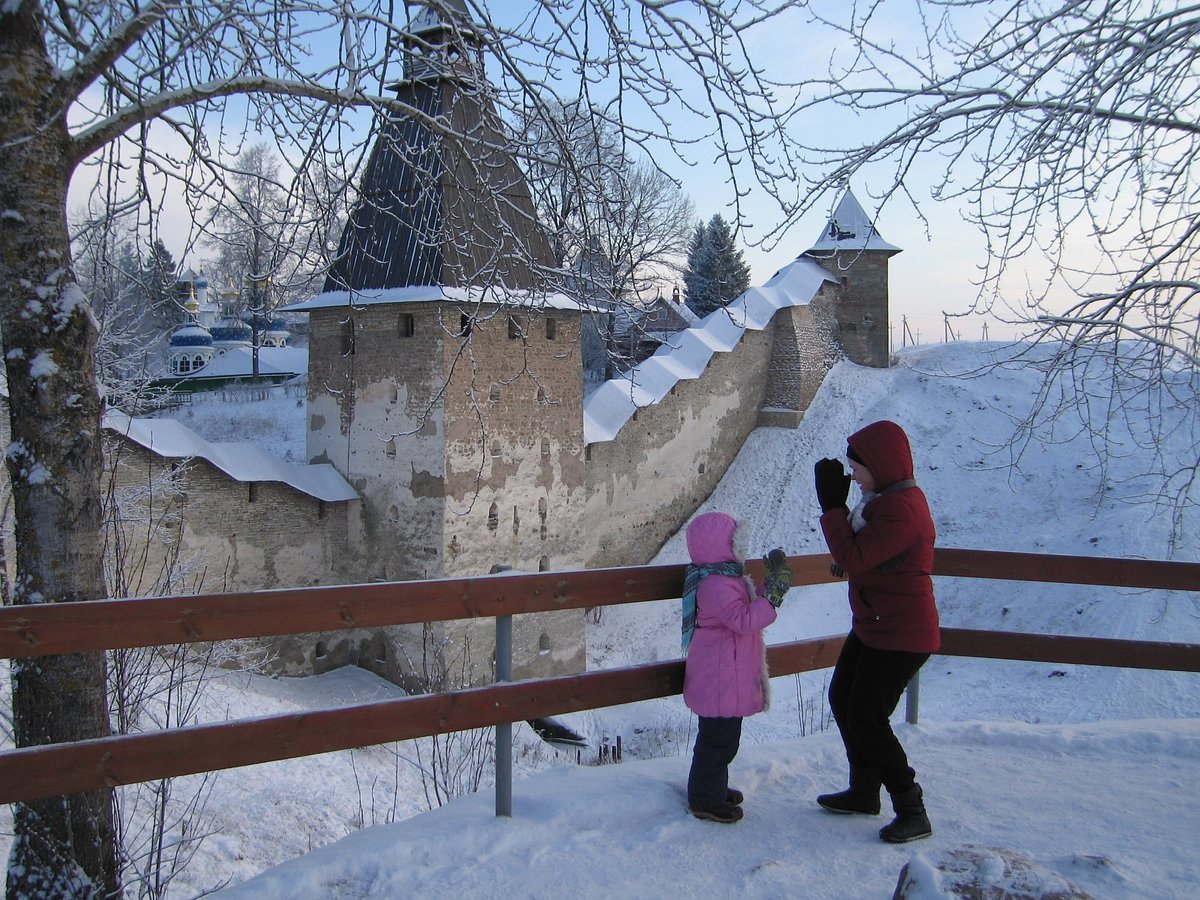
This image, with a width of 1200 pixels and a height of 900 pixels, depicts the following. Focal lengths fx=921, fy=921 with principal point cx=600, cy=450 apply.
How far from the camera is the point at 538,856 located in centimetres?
304

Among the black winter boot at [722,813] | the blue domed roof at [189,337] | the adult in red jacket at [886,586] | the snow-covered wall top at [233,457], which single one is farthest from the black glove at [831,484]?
the blue domed roof at [189,337]

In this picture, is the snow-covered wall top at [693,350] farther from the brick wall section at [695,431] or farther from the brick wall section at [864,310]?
the brick wall section at [864,310]

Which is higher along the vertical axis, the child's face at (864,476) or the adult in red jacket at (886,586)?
the child's face at (864,476)

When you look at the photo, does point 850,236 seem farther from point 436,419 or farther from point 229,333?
point 229,333

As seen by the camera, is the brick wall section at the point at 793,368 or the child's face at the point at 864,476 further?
the brick wall section at the point at 793,368

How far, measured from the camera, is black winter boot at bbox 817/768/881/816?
3.36 metres

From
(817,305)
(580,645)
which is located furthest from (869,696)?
(817,305)

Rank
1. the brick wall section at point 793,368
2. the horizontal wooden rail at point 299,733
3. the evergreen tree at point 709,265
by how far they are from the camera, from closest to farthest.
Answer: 1. the horizontal wooden rail at point 299,733
2. the brick wall section at point 793,368
3. the evergreen tree at point 709,265

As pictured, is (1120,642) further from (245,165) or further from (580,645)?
(580,645)

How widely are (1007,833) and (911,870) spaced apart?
0.88 m

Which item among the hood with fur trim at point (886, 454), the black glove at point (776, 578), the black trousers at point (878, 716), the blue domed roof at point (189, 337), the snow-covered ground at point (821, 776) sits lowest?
the snow-covered ground at point (821, 776)

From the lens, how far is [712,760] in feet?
11.0

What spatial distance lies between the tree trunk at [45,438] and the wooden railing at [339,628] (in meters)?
0.86

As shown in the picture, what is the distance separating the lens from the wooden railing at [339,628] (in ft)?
8.32
